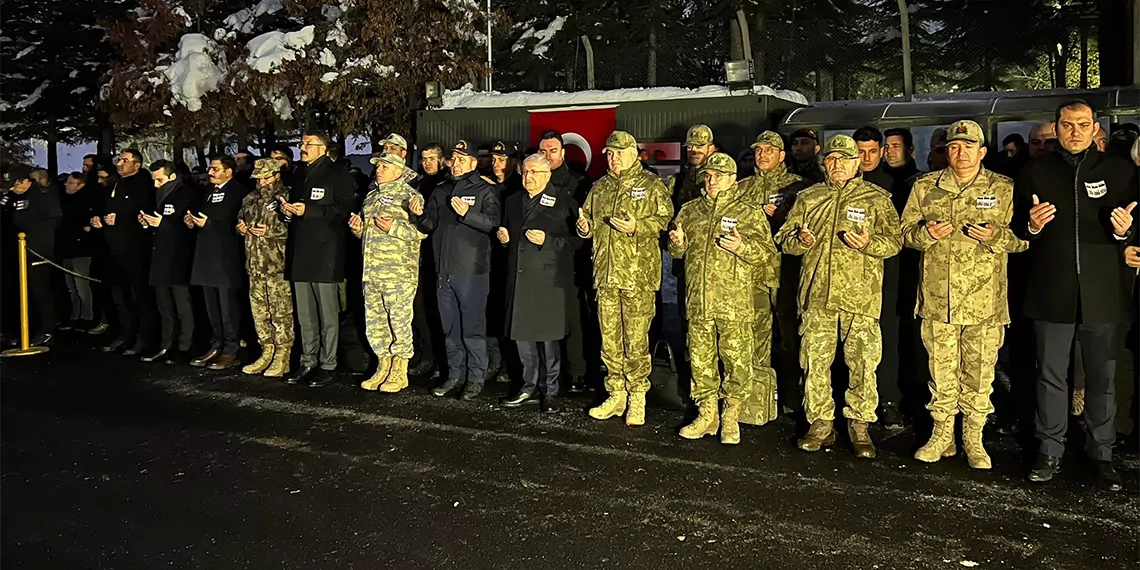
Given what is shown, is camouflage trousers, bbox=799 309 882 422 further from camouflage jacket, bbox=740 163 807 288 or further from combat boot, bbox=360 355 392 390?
combat boot, bbox=360 355 392 390

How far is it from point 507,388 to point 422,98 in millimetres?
6843

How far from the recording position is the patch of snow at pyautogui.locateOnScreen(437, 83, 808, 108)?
8.87 meters

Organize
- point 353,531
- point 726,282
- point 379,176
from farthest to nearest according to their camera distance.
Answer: point 379,176 < point 726,282 < point 353,531

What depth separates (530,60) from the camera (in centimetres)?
1511

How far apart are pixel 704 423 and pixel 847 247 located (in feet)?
4.50

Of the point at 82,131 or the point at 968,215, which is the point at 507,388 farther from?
the point at 82,131

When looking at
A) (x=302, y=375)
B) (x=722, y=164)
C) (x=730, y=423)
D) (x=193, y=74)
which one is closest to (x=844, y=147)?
(x=722, y=164)

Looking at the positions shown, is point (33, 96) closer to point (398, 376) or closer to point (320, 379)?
point (320, 379)

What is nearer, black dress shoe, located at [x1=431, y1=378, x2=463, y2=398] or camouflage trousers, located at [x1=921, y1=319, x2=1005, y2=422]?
camouflage trousers, located at [x1=921, y1=319, x2=1005, y2=422]

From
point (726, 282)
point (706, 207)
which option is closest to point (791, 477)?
point (726, 282)

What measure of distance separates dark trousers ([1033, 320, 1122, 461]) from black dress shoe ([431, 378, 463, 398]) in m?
3.90

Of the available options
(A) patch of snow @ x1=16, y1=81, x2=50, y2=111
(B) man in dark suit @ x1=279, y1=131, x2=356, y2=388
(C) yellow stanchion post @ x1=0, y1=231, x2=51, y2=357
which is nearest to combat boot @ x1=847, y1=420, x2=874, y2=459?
(B) man in dark suit @ x1=279, y1=131, x2=356, y2=388

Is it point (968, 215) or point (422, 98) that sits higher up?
point (422, 98)

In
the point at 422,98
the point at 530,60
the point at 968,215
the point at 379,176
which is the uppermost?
the point at 530,60
